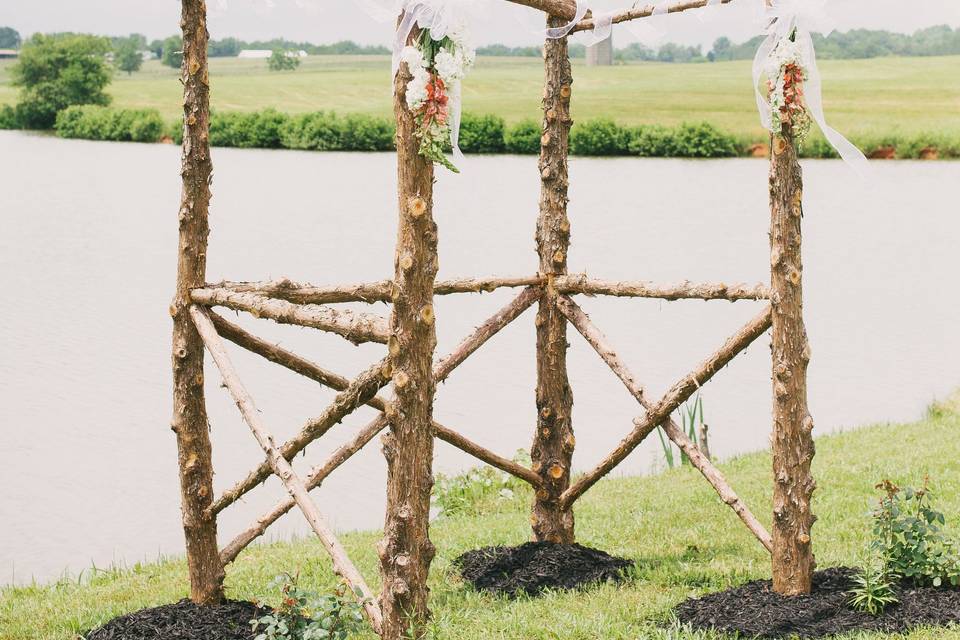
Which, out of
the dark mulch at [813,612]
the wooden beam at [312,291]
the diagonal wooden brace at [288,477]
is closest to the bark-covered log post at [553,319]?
the dark mulch at [813,612]

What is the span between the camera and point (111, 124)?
42.3 meters

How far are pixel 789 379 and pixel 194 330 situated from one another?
279 centimetres

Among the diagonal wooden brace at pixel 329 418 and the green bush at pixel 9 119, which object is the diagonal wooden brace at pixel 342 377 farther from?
the green bush at pixel 9 119

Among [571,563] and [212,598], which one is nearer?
[212,598]

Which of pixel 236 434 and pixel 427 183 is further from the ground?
pixel 427 183

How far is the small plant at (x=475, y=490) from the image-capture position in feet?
29.7

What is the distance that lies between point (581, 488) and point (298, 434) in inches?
74.2

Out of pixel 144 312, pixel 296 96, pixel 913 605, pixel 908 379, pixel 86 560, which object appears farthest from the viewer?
pixel 296 96

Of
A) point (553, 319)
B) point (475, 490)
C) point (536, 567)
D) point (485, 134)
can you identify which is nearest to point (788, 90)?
point (553, 319)

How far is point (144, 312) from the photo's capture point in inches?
720

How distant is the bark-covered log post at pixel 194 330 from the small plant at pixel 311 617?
2.45ft

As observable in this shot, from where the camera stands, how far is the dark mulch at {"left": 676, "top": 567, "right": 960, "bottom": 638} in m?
5.29

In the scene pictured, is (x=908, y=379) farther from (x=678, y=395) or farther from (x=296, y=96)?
(x=296, y=96)

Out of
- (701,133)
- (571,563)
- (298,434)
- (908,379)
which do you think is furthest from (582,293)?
(701,133)
